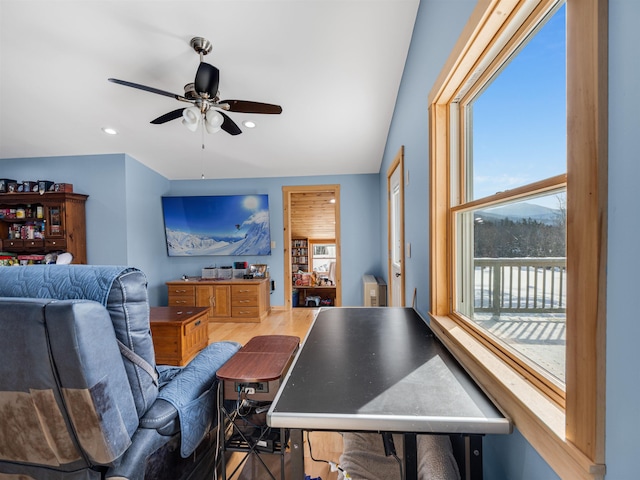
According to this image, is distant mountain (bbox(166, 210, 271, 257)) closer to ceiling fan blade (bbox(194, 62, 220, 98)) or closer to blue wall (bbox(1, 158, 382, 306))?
blue wall (bbox(1, 158, 382, 306))

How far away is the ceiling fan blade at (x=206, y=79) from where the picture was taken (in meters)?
1.84

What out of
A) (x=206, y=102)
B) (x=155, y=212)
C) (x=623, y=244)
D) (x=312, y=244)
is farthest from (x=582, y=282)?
(x=312, y=244)

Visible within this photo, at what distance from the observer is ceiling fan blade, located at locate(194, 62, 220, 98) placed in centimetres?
184

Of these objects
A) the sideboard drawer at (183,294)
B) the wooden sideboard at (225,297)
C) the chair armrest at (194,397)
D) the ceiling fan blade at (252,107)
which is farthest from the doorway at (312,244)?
the chair armrest at (194,397)

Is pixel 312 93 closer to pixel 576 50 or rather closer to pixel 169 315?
pixel 576 50

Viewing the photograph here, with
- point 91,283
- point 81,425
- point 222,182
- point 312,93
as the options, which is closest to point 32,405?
point 81,425

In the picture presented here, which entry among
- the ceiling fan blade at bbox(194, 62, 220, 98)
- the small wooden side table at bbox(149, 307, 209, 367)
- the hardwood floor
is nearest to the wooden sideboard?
the hardwood floor

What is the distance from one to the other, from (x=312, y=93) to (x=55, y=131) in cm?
329

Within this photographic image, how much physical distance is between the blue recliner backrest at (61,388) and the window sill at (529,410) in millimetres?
1210

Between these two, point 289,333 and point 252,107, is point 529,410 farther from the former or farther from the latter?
point 289,333

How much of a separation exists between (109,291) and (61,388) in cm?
32

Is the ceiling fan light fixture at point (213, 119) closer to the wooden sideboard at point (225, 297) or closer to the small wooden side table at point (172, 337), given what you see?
the small wooden side table at point (172, 337)

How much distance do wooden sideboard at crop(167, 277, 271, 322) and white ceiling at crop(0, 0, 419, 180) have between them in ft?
6.76

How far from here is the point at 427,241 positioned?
4.90ft
